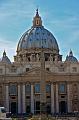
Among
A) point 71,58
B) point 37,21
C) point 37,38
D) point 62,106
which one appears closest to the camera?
point 62,106

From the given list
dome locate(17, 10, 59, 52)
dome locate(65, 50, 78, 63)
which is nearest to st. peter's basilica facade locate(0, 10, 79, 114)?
dome locate(65, 50, 78, 63)

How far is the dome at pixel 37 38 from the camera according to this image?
102 metres

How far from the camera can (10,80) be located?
88062mm

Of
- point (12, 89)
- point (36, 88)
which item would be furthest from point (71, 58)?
point (12, 89)

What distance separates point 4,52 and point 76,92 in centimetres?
1939

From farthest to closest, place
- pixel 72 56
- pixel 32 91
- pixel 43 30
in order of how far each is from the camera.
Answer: pixel 43 30 < pixel 72 56 < pixel 32 91

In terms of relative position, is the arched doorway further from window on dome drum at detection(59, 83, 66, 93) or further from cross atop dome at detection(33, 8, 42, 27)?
cross atop dome at detection(33, 8, 42, 27)

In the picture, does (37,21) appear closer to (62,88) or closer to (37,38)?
(37,38)

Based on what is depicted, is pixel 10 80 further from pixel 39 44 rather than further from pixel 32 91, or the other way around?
pixel 39 44

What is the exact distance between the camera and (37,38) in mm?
104062

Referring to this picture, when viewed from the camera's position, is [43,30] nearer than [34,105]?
No

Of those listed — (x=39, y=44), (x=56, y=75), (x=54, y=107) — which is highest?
(x=39, y=44)

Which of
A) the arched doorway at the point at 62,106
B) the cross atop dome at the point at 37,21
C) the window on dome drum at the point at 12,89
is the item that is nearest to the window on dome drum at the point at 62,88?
the arched doorway at the point at 62,106


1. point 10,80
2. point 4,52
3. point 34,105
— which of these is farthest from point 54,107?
point 4,52
